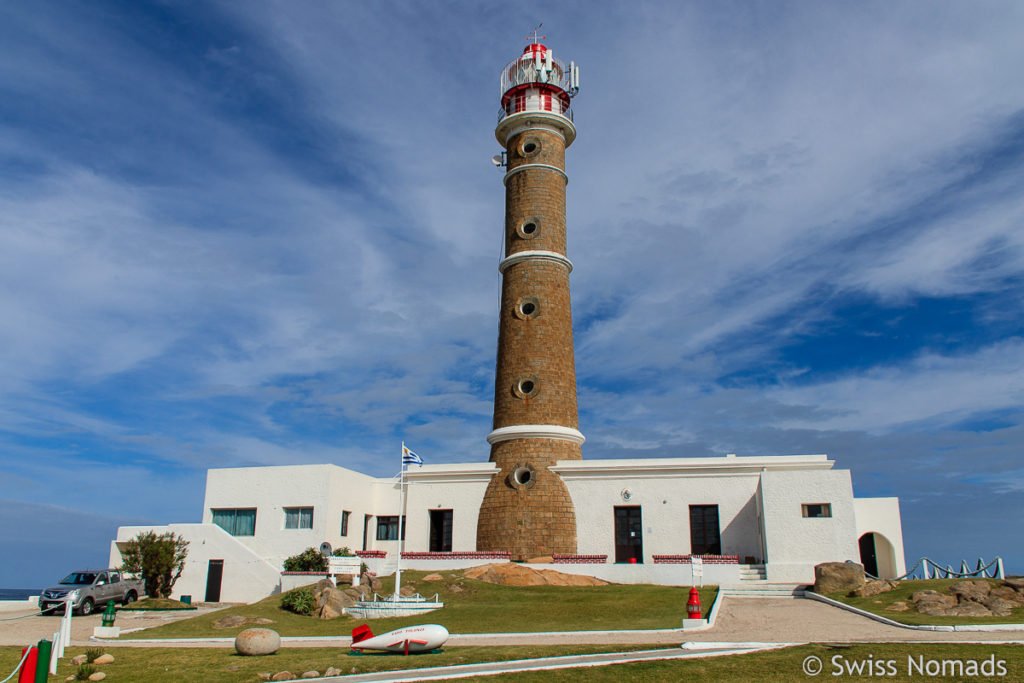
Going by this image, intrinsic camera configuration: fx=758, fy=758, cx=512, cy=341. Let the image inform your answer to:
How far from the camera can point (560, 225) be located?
32.2m

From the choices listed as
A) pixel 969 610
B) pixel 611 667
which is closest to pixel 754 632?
pixel 611 667

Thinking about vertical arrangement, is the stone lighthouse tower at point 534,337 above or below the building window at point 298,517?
above

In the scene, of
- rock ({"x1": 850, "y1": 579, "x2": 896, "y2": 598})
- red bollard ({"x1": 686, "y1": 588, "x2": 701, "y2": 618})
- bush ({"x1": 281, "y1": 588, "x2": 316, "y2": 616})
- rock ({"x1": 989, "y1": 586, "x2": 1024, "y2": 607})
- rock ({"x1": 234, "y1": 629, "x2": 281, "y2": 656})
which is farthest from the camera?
bush ({"x1": 281, "y1": 588, "x2": 316, "y2": 616})

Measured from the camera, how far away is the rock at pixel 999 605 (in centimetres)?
1648

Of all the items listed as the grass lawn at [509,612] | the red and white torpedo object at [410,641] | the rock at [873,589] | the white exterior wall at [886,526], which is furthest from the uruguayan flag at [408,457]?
the white exterior wall at [886,526]

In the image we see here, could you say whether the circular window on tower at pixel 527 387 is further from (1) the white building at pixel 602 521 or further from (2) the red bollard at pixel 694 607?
(2) the red bollard at pixel 694 607

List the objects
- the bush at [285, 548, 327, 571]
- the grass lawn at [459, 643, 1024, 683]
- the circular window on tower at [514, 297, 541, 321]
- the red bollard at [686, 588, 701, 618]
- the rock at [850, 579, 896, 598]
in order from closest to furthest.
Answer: the grass lawn at [459, 643, 1024, 683], the red bollard at [686, 588, 701, 618], the rock at [850, 579, 896, 598], the bush at [285, 548, 327, 571], the circular window on tower at [514, 297, 541, 321]

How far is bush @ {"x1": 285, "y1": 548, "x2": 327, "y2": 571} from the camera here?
28.1 metres

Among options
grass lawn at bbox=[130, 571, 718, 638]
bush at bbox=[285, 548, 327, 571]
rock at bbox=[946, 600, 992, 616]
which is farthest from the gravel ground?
bush at bbox=[285, 548, 327, 571]

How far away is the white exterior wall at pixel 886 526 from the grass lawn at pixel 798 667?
18.3 m

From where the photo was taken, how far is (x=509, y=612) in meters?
19.6

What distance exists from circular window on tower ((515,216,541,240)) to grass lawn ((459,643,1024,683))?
21812mm

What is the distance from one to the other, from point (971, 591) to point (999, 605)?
3.28ft

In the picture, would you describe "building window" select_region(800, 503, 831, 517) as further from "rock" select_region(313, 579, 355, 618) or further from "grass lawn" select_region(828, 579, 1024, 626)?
"rock" select_region(313, 579, 355, 618)
